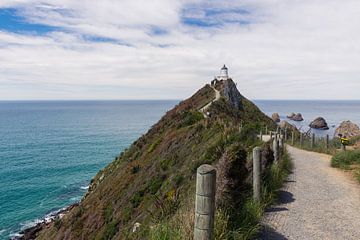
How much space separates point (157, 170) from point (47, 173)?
98.7 ft

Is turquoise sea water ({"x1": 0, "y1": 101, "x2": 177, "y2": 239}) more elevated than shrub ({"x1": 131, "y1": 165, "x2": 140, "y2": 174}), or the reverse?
shrub ({"x1": 131, "y1": 165, "x2": 140, "y2": 174})

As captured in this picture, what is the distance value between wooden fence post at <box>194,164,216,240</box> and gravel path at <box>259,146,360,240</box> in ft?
7.83

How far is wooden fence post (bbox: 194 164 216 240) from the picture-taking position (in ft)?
15.1

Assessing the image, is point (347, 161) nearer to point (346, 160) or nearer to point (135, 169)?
point (346, 160)

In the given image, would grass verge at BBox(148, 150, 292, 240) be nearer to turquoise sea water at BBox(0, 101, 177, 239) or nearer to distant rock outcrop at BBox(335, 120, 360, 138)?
turquoise sea water at BBox(0, 101, 177, 239)

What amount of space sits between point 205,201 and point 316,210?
534 cm

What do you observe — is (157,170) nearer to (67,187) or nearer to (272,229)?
(272,229)

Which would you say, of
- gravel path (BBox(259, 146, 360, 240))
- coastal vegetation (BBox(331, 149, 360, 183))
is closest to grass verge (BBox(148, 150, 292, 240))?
gravel path (BBox(259, 146, 360, 240))

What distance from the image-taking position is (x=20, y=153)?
195 feet

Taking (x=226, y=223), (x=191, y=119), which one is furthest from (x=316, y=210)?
(x=191, y=119)

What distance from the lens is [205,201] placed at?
464 cm

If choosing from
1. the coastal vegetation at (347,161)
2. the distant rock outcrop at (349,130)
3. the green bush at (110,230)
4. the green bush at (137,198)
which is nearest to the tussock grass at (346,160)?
the coastal vegetation at (347,161)

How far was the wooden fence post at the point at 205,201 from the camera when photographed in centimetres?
459

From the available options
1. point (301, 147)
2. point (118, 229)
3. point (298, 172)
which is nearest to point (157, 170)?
point (118, 229)
